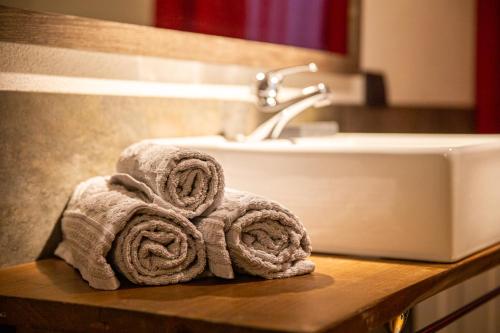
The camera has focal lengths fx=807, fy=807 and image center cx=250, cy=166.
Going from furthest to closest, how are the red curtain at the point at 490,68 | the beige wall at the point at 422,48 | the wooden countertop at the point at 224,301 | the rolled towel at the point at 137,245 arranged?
the red curtain at the point at 490,68 < the beige wall at the point at 422,48 < the rolled towel at the point at 137,245 < the wooden countertop at the point at 224,301

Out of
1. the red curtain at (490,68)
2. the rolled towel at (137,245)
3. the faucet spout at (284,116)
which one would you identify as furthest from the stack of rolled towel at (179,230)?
the red curtain at (490,68)

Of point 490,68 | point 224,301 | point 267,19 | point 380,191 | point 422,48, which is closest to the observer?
point 224,301

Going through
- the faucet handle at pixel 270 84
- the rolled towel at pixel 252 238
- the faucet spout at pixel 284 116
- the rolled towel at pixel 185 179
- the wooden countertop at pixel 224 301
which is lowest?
the wooden countertop at pixel 224 301

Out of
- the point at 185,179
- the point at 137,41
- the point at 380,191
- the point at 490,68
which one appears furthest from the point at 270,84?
the point at 490,68

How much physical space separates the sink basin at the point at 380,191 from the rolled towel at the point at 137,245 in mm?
283

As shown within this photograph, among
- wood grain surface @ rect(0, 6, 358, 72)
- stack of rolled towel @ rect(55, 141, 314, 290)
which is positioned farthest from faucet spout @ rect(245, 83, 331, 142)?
stack of rolled towel @ rect(55, 141, 314, 290)

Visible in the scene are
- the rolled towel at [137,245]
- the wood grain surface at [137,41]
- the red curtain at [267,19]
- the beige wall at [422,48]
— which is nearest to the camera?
the rolled towel at [137,245]

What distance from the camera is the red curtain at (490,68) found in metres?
2.71

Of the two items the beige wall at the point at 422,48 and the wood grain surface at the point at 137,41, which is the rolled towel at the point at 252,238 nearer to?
the wood grain surface at the point at 137,41

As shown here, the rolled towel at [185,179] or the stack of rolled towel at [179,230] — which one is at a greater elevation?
the rolled towel at [185,179]

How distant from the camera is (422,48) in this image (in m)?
2.52

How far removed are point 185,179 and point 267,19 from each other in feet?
2.66

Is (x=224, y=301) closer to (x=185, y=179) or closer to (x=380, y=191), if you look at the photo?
(x=185, y=179)

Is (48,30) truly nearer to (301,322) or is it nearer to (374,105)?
(301,322)
